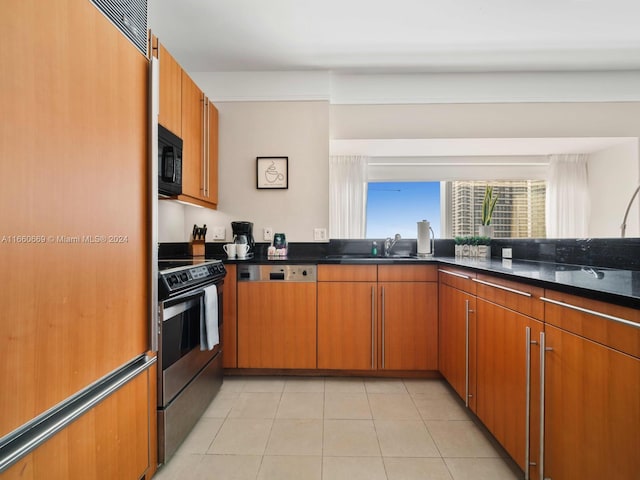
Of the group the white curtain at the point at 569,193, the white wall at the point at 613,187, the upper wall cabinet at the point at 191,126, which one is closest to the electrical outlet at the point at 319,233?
the upper wall cabinet at the point at 191,126

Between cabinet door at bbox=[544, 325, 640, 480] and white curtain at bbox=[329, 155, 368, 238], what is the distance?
8.34 feet

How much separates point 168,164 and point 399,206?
253 cm

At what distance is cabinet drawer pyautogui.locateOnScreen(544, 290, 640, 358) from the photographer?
92cm

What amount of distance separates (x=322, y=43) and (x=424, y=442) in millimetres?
2781

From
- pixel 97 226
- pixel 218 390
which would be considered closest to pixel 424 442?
pixel 218 390

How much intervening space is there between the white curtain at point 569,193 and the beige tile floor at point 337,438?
8.32ft

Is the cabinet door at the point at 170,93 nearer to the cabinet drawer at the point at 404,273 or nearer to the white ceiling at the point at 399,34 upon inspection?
the white ceiling at the point at 399,34

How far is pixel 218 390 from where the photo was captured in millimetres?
2354

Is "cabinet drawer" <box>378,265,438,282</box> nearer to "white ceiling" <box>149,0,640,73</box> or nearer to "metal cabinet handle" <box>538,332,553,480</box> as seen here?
"metal cabinet handle" <box>538,332,553,480</box>

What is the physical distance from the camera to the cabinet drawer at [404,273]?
8.35 feet

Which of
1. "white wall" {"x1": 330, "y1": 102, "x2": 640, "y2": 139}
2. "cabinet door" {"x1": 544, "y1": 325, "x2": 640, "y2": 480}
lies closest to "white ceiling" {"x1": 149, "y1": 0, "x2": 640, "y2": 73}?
"white wall" {"x1": 330, "y1": 102, "x2": 640, "y2": 139}

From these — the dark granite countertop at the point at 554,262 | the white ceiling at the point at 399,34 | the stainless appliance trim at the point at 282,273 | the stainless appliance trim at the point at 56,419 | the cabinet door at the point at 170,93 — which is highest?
the white ceiling at the point at 399,34

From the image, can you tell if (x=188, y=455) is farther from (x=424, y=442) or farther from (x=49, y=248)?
(x=49, y=248)

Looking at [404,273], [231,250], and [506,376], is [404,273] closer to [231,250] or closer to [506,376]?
[506,376]
